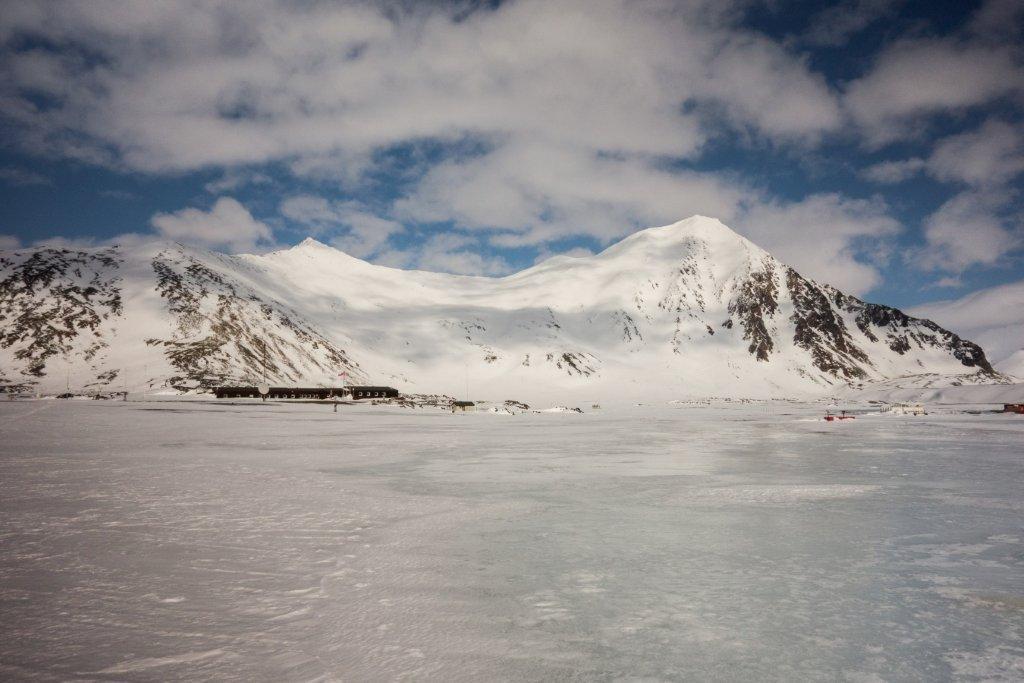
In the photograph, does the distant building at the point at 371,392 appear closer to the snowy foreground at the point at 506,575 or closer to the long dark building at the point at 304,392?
the long dark building at the point at 304,392

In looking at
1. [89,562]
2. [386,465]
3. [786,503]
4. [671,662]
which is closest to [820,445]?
[786,503]

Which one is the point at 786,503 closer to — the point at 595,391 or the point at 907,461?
the point at 907,461

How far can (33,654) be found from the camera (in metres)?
5.81

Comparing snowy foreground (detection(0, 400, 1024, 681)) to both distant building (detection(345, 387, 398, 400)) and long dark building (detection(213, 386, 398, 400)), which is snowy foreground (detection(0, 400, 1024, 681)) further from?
distant building (detection(345, 387, 398, 400))

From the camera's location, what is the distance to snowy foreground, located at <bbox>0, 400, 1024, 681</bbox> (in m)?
5.93

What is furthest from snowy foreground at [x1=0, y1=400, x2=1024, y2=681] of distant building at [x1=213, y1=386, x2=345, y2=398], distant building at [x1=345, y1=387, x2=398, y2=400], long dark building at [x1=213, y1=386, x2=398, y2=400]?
distant building at [x1=345, y1=387, x2=398, y2=400]

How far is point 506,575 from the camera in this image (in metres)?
8.75

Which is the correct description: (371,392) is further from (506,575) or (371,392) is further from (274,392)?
(506,575)

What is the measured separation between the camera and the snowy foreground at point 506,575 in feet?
19.5

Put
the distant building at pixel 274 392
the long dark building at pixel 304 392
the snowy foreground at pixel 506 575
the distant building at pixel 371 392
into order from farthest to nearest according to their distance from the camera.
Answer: the distant building at pixel 371 392
the long dark building at pixel 304 392
the distant building at pixel 274 392
the snowy foreground at pixel 506 575

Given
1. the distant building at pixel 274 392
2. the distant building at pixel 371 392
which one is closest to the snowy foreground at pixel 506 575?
the distant building at pixel 274 392

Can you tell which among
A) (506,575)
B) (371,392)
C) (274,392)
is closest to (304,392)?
(274,392)

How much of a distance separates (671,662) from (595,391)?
6958 inches

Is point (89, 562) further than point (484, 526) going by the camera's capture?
No
